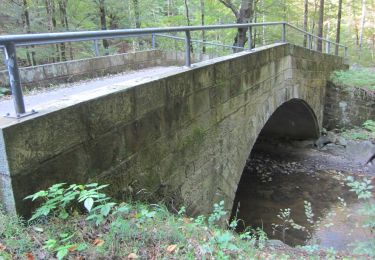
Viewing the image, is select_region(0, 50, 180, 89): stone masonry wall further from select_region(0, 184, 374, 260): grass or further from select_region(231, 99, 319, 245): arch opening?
select_region(0, 184, 374, 260): grass

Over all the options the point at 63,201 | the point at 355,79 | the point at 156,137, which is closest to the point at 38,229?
the point at 63,201

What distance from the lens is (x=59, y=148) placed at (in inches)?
103

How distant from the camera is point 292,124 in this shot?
555 inches

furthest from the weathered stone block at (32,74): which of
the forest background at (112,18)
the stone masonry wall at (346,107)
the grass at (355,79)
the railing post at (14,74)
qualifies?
the grass at (355,79)

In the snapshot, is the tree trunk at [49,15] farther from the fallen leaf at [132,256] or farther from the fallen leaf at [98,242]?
the fallen leaf at [132,256]

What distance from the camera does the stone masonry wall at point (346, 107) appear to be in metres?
13.1

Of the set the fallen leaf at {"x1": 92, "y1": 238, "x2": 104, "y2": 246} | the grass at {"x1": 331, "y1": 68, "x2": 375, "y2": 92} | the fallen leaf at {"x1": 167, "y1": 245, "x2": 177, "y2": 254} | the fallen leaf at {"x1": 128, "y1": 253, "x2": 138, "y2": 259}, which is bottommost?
the grass at {"x1": 331, "y1": 68, "x2": 375, "y2": 92}

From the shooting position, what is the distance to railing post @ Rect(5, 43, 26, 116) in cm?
228

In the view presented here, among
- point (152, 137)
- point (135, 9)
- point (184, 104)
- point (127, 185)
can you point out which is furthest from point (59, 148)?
point (135, 9)

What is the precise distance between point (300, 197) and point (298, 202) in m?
0.32

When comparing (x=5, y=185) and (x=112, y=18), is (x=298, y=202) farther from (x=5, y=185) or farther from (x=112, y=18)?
(x=112, y=18)

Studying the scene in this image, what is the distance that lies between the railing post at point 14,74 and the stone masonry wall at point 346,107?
12.9 meters

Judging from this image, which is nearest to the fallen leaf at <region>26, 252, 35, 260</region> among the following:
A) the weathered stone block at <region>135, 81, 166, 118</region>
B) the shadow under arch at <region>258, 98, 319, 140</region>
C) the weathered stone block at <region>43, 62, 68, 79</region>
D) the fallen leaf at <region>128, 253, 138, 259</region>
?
the fallen leaf at <region>128, 253, 138, 259</region>

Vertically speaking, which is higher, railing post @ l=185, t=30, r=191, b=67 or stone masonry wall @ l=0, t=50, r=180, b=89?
railing post @ l=185, t=30, r=191, b=67
